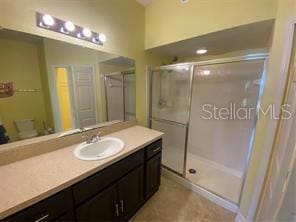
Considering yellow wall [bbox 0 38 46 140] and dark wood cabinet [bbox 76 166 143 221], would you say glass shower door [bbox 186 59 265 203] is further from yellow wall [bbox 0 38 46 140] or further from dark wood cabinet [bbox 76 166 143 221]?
yellow wall [bbox 0 38 46 140]

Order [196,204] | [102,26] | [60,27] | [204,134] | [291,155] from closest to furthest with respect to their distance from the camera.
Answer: [291,155] < [60,27] < [102,26] < [196,204] < [204,134]

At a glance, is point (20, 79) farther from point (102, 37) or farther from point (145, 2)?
point (145, 2)

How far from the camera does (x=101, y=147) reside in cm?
148

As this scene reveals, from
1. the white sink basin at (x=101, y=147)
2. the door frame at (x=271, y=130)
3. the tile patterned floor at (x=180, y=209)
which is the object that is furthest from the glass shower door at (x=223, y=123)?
the white sink basin at (x=101, y=147)

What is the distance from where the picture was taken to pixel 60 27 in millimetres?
1250

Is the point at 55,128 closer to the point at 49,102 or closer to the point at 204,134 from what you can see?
the point at 49,102

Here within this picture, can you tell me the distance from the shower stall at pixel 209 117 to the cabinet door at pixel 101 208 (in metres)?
A: 1.22

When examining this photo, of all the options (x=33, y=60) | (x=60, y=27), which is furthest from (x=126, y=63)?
(x=33, y=60)

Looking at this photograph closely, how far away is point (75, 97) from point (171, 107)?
5.53 feet

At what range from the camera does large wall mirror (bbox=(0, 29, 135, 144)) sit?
3.47 ft

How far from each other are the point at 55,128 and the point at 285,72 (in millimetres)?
1993

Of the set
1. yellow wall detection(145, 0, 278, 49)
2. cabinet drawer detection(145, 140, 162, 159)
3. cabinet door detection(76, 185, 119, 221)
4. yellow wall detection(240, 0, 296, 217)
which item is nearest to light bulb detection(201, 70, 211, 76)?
yellow wall detection(145, 0, 278, 49)

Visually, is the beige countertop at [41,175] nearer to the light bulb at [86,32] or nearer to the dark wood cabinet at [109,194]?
the dark wood cabinet at [109,194]

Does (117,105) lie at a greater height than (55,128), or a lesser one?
greater
